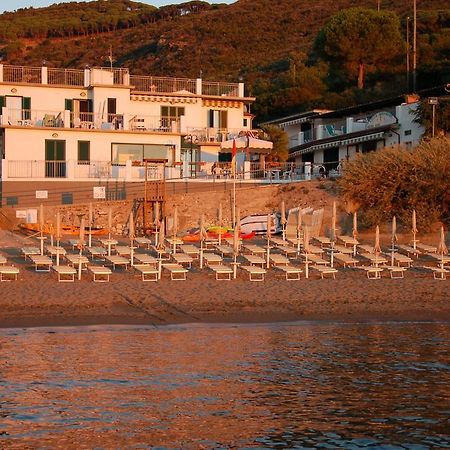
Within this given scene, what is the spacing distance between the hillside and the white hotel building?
75.0ft

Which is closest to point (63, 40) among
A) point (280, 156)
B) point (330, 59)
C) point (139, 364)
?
point (330, 59)

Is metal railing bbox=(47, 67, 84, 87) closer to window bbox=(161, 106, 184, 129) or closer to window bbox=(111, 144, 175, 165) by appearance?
window bbox=(161, 106, 184, 129)

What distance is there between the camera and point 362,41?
233ft

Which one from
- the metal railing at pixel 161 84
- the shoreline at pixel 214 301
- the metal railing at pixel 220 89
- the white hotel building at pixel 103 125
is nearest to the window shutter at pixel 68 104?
the white hotel building at pixel 103 125

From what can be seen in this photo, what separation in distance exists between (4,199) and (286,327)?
22.4 meters

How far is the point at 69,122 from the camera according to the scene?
139 ft

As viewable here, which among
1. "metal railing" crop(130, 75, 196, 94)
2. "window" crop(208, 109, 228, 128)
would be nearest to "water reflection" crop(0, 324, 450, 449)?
"window" crop(208, 109, 228, 128)

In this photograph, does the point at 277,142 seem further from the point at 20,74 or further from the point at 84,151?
the point at 20,74

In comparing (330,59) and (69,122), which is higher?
(330,59)

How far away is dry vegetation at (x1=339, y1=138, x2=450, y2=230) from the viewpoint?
3534 cm

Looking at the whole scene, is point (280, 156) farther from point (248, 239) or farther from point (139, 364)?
point (139, 364)

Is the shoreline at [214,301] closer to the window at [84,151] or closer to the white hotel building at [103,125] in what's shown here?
the white hotel building at [103,125]

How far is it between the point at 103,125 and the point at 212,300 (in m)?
21.8

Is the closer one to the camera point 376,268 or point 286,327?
point 286,327
